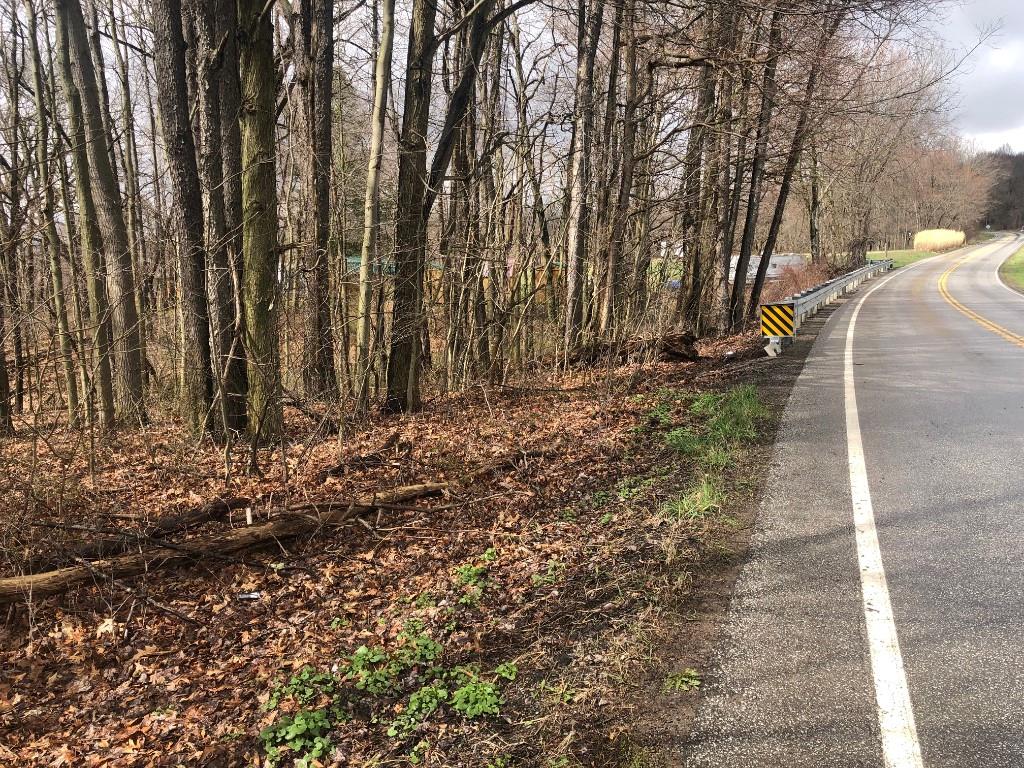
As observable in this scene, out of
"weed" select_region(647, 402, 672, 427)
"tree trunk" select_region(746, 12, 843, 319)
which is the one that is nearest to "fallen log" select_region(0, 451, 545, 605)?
"weed" select_region(647, 402, 672, 427)

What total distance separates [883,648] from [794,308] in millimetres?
13045

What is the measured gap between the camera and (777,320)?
12.5 meters

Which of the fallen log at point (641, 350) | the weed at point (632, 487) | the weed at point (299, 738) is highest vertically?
the fallen log at point (641, 350)

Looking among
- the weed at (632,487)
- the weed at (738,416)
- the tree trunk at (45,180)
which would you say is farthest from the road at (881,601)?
the tree trunk at (45,180)

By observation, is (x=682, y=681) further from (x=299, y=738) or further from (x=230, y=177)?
(x=230, y=177)

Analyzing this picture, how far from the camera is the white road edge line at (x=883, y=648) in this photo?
2.56 m

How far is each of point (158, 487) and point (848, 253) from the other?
157 feet

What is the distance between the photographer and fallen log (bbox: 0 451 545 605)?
426cm

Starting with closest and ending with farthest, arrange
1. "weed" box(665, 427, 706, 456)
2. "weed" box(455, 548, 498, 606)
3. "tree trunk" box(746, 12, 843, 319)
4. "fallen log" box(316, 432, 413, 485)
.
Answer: "weed" box(455, 548, 498, 606) → "fallen log" box(316, 432, 413, 485) → "weed" box(665, 427, 706, 456) → "tree trunk" box(746, 12, 843, 319)

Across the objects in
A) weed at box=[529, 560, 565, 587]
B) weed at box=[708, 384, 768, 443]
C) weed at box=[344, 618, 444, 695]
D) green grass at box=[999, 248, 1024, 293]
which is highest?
green grass at box=[999, 248, 1024, 293]

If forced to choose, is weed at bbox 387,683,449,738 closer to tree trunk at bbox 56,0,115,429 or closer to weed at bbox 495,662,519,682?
weed at bbox 495,662,519,682

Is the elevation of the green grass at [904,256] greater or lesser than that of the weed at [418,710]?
greater

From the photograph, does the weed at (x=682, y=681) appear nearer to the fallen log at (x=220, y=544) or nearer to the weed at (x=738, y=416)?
the fallen log at (x=220, y=544)

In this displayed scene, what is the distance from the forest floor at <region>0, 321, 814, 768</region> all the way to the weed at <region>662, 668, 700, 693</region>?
0.05 ft
